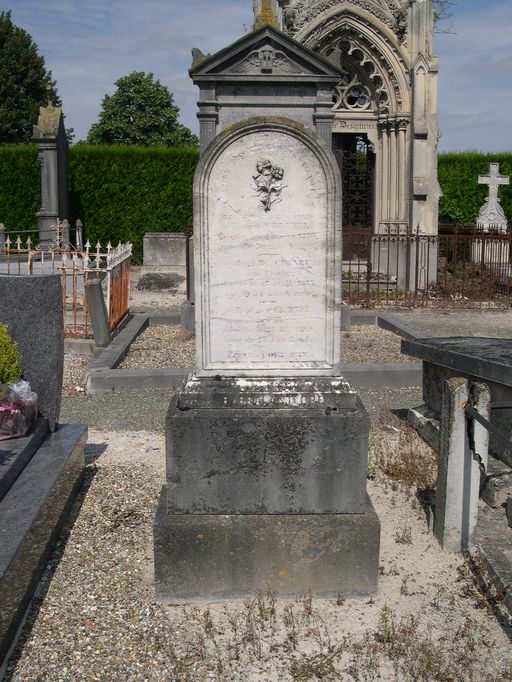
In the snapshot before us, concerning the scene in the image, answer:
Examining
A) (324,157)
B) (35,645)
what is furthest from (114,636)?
(324,157)

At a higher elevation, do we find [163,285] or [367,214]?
[367,214]

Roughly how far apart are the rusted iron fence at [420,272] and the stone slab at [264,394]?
10427mm

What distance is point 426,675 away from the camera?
2850mm

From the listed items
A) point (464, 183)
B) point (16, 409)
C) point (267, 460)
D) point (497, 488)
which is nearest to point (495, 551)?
point (497, 488)

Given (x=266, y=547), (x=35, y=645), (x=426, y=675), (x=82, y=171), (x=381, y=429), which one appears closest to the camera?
(x=426, y=675)

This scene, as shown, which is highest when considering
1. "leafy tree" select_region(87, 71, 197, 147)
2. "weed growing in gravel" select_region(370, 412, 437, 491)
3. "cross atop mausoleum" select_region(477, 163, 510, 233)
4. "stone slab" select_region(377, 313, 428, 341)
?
"leafy tree" select_region(87, 71, 197, 147)

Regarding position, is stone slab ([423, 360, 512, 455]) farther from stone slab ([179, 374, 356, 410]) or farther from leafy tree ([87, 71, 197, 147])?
leafy tree ([87, 71, 197, 147])

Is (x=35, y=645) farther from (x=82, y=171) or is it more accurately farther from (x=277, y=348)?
(x=82, y=171)

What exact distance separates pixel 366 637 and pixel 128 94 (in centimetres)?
4787

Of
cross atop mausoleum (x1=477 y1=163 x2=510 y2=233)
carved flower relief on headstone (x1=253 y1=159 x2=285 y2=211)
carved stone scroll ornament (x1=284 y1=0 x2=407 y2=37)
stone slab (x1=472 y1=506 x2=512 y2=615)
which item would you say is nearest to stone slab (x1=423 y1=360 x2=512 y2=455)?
stone slab (x1=472 y1=506 x2=512 y2=615)

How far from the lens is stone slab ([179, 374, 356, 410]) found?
3586 millimetres

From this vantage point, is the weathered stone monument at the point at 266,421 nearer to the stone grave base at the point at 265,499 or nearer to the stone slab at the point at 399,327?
the stone grave base at the point at 265,499

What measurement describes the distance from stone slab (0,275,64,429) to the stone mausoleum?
10.9 m

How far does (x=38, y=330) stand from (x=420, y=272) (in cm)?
1178
